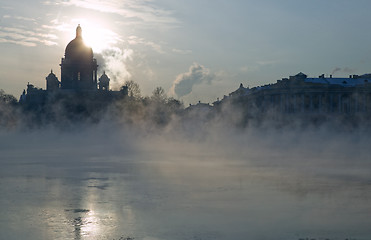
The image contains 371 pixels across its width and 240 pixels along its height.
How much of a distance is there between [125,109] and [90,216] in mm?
98390

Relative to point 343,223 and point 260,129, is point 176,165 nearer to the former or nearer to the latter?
point 343,223

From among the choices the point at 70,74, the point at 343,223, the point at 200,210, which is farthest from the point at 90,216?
the point at 70,74

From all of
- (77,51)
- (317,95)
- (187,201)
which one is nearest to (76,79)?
(77,51)

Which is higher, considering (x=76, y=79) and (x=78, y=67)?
(x=78, y=67)

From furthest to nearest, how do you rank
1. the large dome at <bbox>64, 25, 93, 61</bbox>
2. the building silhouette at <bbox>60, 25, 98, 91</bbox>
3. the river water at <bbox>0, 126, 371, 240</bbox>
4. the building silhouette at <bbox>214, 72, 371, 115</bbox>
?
1. the large dome at <bbox>64, 25, 93, 61</bbox>
2. the building silhouette at <bbox>60, 25, 98, 91</bbox>
3. the building silhouette at <bbox>214, 72, 371, 115</bbox>
4. the river water at <bbox>0, 126, 371, 240</bbox>

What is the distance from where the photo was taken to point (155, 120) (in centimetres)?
11444

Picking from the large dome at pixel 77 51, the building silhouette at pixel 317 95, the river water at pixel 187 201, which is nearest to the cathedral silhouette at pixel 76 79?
the large dome at pixel 77 51

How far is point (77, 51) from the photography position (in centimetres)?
12300

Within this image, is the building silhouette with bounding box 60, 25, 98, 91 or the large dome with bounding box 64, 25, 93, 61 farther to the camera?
the large dome with bounding box 64, 25, 93, 61

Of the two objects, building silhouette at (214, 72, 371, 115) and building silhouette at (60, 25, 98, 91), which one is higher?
building silhouette at (60, 25, 98, 91)

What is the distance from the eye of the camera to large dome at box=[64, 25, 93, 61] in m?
122

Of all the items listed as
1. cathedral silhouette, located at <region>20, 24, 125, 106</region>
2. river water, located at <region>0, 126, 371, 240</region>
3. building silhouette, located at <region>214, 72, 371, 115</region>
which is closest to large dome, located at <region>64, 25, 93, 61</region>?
cathedral silhouette, located at <region>20, 24, 125, 106</region>

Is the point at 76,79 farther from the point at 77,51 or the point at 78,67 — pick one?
the point at 77,51

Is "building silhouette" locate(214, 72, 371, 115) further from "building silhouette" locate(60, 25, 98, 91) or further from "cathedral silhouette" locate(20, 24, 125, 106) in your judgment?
"building silhouette" locate(60, 25, 98, 91)
